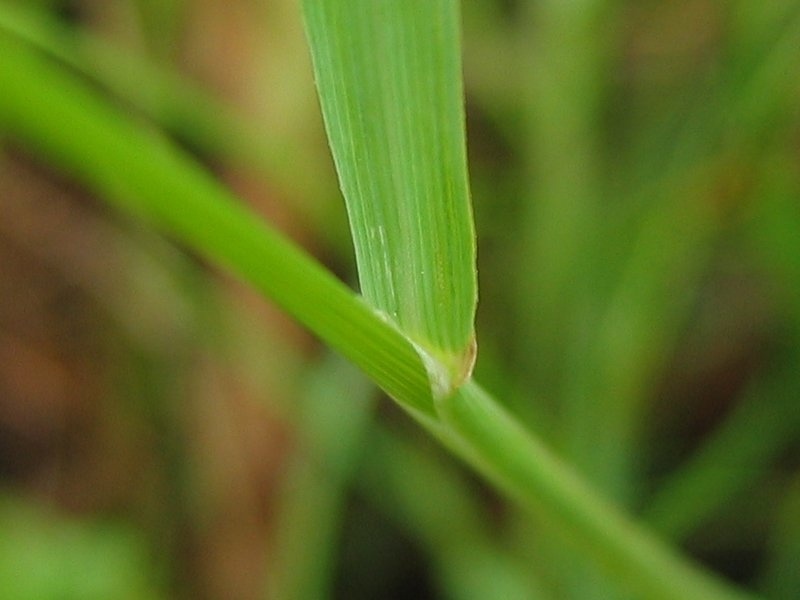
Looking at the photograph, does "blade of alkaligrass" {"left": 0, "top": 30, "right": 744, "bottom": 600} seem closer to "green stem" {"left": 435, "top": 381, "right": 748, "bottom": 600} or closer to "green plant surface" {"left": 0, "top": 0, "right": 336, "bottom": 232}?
"green stem" {"left": 435, "top": 381, "right": 748, "bottom": 600}

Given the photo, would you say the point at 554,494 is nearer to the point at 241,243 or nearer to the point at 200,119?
the point at 241,243

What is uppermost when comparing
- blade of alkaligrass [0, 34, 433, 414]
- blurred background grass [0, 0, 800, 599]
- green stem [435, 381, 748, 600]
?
blade of alkaligrass [0, 34, 433, 414]

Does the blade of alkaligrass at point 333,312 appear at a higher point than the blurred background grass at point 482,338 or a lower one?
higher

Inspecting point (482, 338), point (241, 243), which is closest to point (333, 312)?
point (241, 243)

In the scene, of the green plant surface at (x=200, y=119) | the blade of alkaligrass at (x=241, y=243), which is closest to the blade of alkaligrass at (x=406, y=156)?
the blade of alkaligrass at (x=241, y=243)

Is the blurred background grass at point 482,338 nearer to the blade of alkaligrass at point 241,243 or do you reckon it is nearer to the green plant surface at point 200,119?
the green plant surface at point 200,119

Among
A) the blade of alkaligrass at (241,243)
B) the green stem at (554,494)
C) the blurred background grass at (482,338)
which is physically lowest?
the blurred background grass at (482,338)

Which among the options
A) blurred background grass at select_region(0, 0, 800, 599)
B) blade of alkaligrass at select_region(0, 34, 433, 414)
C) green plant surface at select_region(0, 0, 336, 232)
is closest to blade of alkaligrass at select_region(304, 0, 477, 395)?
blade of alkaligrass at select_region(0, 34, 433, 414)
